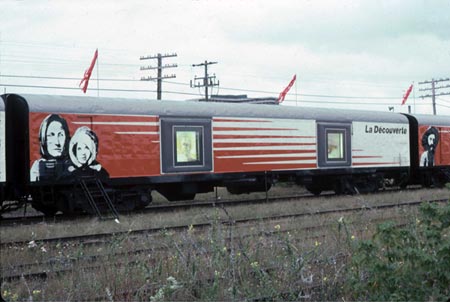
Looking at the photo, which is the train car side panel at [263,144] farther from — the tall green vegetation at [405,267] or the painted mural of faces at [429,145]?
the tall green vegetation at [405,267]

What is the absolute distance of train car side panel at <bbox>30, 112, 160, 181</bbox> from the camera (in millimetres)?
14492

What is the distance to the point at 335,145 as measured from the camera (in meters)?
20.1

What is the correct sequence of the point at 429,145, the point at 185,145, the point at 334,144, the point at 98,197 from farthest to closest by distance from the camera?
the point at 429,145 → the point at 334,144 → the point at 185,145 → the point at 98,197

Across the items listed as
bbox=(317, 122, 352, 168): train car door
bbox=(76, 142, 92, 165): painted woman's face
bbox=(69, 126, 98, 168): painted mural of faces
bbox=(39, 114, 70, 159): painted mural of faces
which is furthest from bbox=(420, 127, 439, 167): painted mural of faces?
bbox=(39, 114, 70, 159): painted mural of faces

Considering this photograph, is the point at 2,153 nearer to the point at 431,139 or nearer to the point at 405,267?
the point at 405,267

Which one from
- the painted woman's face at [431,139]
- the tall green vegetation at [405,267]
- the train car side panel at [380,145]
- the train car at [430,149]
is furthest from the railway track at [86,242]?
the painted woman's face at [431,139]

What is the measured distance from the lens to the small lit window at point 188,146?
16594 mm

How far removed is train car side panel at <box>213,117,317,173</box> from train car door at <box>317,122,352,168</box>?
13.1 inches

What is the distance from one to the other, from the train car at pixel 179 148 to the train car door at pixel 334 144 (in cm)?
3

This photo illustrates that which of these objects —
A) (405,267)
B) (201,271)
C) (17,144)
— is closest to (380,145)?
(17,144)

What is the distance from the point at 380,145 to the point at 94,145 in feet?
34.7

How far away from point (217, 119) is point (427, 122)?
998 centimetres

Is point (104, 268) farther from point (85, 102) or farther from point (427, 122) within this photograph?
point (427, 122)

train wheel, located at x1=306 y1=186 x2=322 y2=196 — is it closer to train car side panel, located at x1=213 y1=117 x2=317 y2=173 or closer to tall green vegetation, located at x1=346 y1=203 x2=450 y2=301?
train car side panel, located at x1=213 y1=117 x2=317 y2=173
